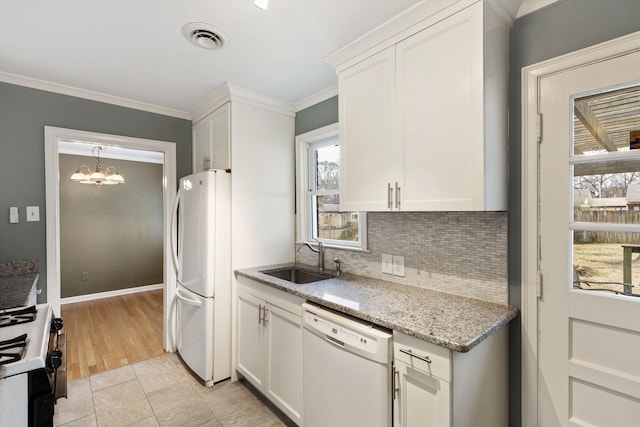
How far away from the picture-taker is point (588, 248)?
1320 mm

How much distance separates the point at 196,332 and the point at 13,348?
4.97 feet

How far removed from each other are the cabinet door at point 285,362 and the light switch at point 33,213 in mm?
1903

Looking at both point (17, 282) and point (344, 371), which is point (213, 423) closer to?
point (344, 371)

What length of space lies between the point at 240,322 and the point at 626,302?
227 centimetres

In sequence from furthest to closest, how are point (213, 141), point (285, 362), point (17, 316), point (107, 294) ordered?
point (107, 294), point (213, 141), point (285, 362), point (17, 316)

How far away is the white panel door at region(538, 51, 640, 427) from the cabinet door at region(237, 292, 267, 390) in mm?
1621

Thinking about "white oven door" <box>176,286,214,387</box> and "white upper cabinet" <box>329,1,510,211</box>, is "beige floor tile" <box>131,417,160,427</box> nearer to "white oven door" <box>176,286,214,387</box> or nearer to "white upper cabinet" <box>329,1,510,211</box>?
"white oven door" <box>176,286,214,387</box>

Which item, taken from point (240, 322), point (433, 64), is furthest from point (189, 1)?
point (240, 322)

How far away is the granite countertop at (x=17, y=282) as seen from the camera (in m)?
1.58

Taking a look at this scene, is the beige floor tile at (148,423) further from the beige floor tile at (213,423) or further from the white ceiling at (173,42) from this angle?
the white ceiling at (173,42)

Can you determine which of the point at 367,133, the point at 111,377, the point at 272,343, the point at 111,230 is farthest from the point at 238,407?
the point at 111,230

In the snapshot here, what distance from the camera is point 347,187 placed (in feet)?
6.33

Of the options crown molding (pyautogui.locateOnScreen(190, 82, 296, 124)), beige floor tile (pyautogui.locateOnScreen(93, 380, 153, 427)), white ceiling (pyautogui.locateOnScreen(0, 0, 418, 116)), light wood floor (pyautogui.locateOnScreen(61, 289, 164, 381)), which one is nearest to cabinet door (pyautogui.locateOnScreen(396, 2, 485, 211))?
white ceiling (pyautogui.locateOnScreen(0, 0, 418, 116))

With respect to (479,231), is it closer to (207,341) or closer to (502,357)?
(502,357)
